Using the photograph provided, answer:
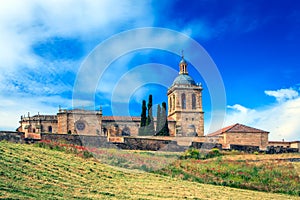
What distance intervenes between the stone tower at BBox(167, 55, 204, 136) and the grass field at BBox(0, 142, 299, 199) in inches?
1354

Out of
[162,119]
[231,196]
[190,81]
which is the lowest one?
[231,196]

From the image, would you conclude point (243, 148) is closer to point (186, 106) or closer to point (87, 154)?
point (87, 154)

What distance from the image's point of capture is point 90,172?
1652 centimetres

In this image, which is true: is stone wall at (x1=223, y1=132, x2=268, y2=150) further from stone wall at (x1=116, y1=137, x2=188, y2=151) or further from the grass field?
the grass field

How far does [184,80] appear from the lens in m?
56.2

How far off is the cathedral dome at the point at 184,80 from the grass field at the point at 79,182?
123 feet

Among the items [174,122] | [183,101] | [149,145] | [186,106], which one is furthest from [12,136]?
[183,101]

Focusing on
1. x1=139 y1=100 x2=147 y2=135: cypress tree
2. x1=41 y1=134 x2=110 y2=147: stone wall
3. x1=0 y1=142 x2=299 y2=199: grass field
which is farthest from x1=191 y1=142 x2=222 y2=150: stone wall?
x1=139 y1=100 x2=147 y2=135: cypress tree

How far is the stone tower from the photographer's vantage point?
53.3 m

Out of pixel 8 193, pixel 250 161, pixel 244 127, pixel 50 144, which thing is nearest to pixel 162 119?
pixel 244 127

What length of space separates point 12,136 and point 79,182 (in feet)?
41.0

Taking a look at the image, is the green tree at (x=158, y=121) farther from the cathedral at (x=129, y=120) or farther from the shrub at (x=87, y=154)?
the shrub at (x=87, y=154)

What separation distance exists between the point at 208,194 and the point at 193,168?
21.8ft

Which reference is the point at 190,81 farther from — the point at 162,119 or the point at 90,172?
the point at 90,172
